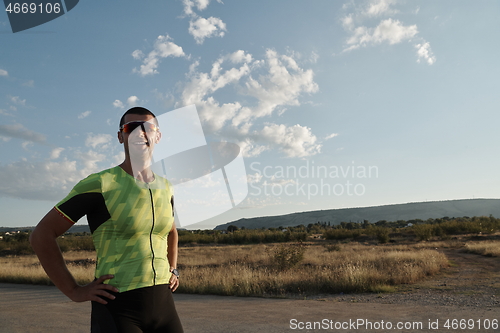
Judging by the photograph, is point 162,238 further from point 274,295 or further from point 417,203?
point 417,203

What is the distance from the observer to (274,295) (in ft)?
33.0

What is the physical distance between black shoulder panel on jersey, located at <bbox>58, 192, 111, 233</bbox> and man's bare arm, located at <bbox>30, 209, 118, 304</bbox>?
6 cm

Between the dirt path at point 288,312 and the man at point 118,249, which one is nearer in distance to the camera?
the man at point 118,249

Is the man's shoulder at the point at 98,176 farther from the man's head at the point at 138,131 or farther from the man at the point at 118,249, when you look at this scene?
the man's head at the point at 138,131

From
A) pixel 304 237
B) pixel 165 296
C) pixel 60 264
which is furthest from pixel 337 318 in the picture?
pixel 304 237

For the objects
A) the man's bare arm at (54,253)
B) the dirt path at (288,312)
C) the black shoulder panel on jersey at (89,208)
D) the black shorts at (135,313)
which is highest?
the black shoulder panel on jersey at (89,208)

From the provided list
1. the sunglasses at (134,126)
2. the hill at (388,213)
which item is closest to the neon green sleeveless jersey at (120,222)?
the sunglasses at (134,126)

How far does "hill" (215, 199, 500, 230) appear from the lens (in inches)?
5827

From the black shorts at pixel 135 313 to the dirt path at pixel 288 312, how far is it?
4.60 meters

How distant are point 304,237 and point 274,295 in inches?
1572

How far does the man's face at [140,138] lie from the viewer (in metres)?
2.17

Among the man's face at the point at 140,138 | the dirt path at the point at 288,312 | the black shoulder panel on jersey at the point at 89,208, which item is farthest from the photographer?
the dirt path at the point at 288,312

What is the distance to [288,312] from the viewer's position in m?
7.56

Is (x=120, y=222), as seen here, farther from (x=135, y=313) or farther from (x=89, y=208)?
(x=135, y=313)
